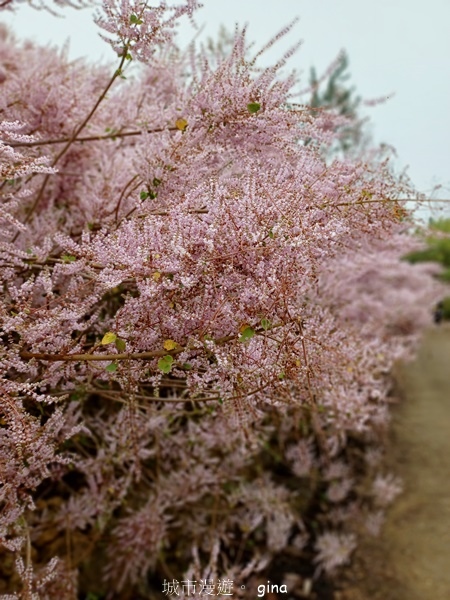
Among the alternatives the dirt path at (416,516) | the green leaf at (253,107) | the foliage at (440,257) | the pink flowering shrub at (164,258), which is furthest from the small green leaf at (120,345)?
the foliage at (440,257)

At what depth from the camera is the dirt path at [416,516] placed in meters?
3.89

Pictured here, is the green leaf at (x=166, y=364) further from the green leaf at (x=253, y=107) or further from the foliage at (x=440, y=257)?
the foliage at (x=440, y=257)

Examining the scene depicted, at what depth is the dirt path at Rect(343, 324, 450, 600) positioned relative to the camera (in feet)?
12.8

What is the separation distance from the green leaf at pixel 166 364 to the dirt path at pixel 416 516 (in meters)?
3.22

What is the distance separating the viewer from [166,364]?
1277 mm

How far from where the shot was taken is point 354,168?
174 centimetres

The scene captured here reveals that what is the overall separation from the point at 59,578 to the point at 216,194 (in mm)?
1617

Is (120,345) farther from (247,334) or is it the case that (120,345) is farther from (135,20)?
(135,20)

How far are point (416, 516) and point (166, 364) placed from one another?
404 cm

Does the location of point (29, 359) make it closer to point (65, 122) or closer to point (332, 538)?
point (65, 122)

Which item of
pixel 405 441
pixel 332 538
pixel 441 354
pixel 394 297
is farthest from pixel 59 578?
pixel 441 354

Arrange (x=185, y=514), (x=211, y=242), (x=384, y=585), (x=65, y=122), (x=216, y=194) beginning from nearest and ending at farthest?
(x=211, y=242) < (x=216, y=194) < (x=65, y=122) < (x=185, y=514) < (x=384, y=585)

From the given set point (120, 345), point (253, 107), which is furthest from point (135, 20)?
point (120, 345)

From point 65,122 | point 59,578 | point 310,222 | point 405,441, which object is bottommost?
point 59,578
